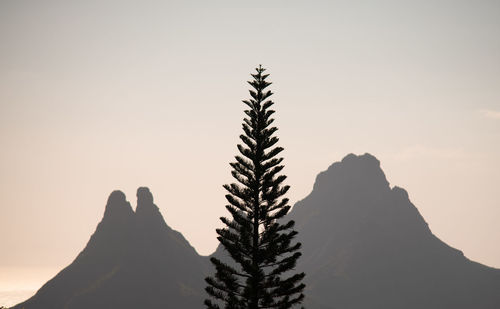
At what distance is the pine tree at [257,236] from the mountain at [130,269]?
369 feet

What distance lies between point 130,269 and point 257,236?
125633 mm

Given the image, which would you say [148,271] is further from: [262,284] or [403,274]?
[262,284]

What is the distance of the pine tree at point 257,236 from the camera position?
29.3 metres

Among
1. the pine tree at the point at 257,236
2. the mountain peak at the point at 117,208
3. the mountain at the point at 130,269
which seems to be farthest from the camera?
the mountain peak at the point at 117,208

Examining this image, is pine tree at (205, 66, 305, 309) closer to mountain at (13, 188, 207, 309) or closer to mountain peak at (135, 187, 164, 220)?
mountain at (13, 188, 207, 309)

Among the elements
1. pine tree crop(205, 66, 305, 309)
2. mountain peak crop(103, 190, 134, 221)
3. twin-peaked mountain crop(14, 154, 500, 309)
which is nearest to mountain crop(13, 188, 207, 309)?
mountain peak crop(103, 190, 134, 221)

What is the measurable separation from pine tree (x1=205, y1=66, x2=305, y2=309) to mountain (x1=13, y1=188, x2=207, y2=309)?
369 ft

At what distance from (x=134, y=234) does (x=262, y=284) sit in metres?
135

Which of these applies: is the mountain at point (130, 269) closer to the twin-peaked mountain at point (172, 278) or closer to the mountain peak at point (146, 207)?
the mountain peak at point (146, 207)

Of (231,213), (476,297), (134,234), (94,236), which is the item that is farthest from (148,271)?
(231,213)

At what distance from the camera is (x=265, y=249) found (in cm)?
2936

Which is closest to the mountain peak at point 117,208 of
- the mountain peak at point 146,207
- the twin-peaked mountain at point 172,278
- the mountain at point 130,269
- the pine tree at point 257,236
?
the mountain at point 130,269

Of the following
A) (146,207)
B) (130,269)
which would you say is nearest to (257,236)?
(130,269)

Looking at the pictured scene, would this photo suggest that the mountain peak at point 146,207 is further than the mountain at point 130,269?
Yes
